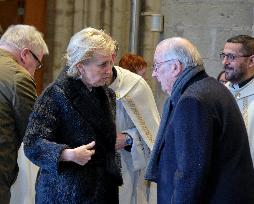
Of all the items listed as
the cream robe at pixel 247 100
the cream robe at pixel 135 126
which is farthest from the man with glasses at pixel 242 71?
the cream robe at pixel 135 126

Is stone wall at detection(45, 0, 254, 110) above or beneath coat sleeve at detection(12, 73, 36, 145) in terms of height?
above

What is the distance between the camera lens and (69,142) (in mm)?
2576

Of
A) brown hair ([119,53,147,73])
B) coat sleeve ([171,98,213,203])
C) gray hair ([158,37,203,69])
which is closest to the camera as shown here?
coat sleeve ([171,98,213,203])

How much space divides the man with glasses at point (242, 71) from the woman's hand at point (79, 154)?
1.33 metres

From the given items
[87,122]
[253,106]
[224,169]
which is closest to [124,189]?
[253,106]

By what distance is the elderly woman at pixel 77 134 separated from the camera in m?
2.52

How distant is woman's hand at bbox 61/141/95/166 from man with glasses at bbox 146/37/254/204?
300 mm

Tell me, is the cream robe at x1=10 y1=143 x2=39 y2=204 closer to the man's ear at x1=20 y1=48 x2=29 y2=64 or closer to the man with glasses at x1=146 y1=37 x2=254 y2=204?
the man's ear at x1=20 y1=48 x2=29 y2=64

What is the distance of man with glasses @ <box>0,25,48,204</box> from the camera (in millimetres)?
2961

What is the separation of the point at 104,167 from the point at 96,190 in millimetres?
111

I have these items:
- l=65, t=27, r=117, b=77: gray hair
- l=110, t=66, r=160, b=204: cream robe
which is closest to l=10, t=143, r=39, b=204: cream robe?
l=110, t=66, r=160, b=204: cream robe

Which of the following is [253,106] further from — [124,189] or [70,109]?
[70,109]

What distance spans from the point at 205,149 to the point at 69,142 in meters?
0.64

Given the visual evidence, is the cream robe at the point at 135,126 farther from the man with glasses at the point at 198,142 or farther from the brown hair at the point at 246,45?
the man with glasses at the point at 198,142
